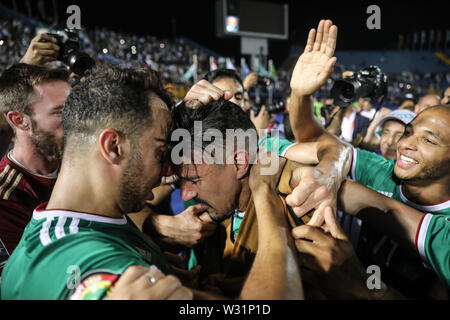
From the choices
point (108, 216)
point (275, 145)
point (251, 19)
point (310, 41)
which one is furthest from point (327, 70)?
point (251, 19)

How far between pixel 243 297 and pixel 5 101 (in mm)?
1903

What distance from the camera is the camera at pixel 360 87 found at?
2.62m

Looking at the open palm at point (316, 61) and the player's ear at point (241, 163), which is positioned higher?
the open palm at point (316, 61)

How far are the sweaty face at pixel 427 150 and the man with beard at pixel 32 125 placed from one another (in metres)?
2.20

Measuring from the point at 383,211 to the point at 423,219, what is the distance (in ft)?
0.56

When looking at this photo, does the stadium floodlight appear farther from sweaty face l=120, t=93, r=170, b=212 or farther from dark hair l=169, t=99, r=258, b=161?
sweaty face l=120, t=93, r=170, b=212

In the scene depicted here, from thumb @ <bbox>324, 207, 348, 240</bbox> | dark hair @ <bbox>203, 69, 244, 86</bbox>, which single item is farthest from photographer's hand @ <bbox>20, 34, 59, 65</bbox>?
thumb @ <bbox>324, 207, 348, 240</bbox>

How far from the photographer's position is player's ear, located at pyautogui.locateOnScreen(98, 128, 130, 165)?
108 cm

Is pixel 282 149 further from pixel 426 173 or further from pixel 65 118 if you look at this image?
pixel 65 118

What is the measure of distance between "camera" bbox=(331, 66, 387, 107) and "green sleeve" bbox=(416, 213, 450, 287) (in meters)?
1.39

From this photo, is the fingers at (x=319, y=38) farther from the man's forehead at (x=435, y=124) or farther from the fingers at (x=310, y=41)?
the man's forehead at (x=435, y=124)

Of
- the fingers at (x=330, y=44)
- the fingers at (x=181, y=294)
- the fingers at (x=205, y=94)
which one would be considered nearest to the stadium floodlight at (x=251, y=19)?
the fingers at (x=330, y=44)

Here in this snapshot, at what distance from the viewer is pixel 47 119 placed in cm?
199

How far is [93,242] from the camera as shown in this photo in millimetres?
937
